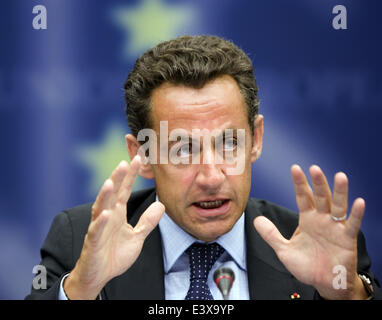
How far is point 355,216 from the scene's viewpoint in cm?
168

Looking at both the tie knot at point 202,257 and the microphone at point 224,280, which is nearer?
the microphone at point 224,280

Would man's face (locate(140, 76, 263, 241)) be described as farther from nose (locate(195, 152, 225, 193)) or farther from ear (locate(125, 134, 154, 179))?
ear (locate(125, 134, 154, 179))

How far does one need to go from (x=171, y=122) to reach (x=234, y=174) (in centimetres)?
34

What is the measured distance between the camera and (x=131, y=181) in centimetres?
180

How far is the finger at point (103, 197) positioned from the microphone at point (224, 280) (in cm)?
41

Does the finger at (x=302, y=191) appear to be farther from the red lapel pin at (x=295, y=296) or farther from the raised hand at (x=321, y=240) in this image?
the red lapel pin at (x=295, y=296)

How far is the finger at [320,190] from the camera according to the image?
166 cm

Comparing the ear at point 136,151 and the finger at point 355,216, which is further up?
the ear at point 136,151

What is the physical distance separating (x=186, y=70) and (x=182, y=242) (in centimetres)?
72

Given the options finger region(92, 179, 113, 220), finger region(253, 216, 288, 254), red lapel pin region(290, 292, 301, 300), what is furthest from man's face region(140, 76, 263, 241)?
finger region(92, 179, 113, 220)

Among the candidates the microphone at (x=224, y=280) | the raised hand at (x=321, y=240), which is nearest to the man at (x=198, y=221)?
the raised hand at (x=321, y=240)

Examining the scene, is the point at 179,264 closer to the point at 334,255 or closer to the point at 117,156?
the point at 334,255

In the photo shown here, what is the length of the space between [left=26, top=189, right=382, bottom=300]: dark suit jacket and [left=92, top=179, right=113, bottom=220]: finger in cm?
36

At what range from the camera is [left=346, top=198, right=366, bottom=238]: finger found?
1.64 meters
